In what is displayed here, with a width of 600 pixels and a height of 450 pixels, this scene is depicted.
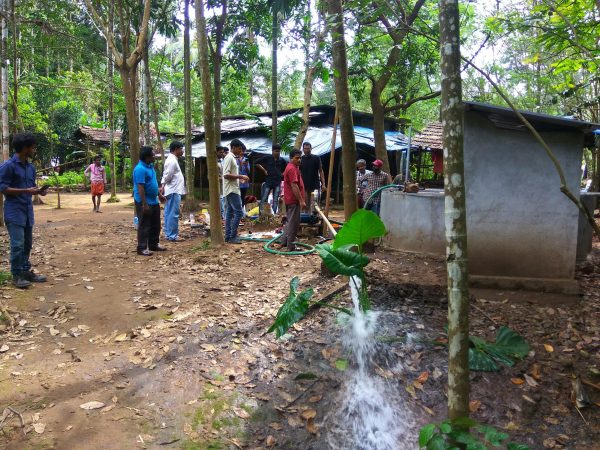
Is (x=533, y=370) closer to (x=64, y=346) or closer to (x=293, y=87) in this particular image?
(x=64, y=346)

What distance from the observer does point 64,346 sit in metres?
4.59

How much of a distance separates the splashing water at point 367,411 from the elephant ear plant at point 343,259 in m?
0.56

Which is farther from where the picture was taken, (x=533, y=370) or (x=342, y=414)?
(x=533, y=370)

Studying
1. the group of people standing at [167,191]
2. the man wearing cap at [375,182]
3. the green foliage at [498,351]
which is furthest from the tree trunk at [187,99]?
the green foliage at [498,351]

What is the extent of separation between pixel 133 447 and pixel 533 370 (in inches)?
141

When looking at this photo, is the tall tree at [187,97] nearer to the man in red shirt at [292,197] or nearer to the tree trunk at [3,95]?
the tree trunk at [3,95]

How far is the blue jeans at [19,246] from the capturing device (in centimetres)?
581

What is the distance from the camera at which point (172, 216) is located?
30.2ft

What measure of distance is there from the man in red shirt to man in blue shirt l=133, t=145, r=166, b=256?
216cm

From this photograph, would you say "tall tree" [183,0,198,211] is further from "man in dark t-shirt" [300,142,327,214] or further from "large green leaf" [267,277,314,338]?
"large green leaf" [267,277,314,338]

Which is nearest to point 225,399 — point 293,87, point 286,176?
point 286,176

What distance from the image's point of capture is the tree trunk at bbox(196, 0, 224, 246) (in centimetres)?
726

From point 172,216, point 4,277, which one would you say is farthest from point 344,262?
point 172,216

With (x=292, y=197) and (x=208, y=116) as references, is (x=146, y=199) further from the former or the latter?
(x=292, y=197)
